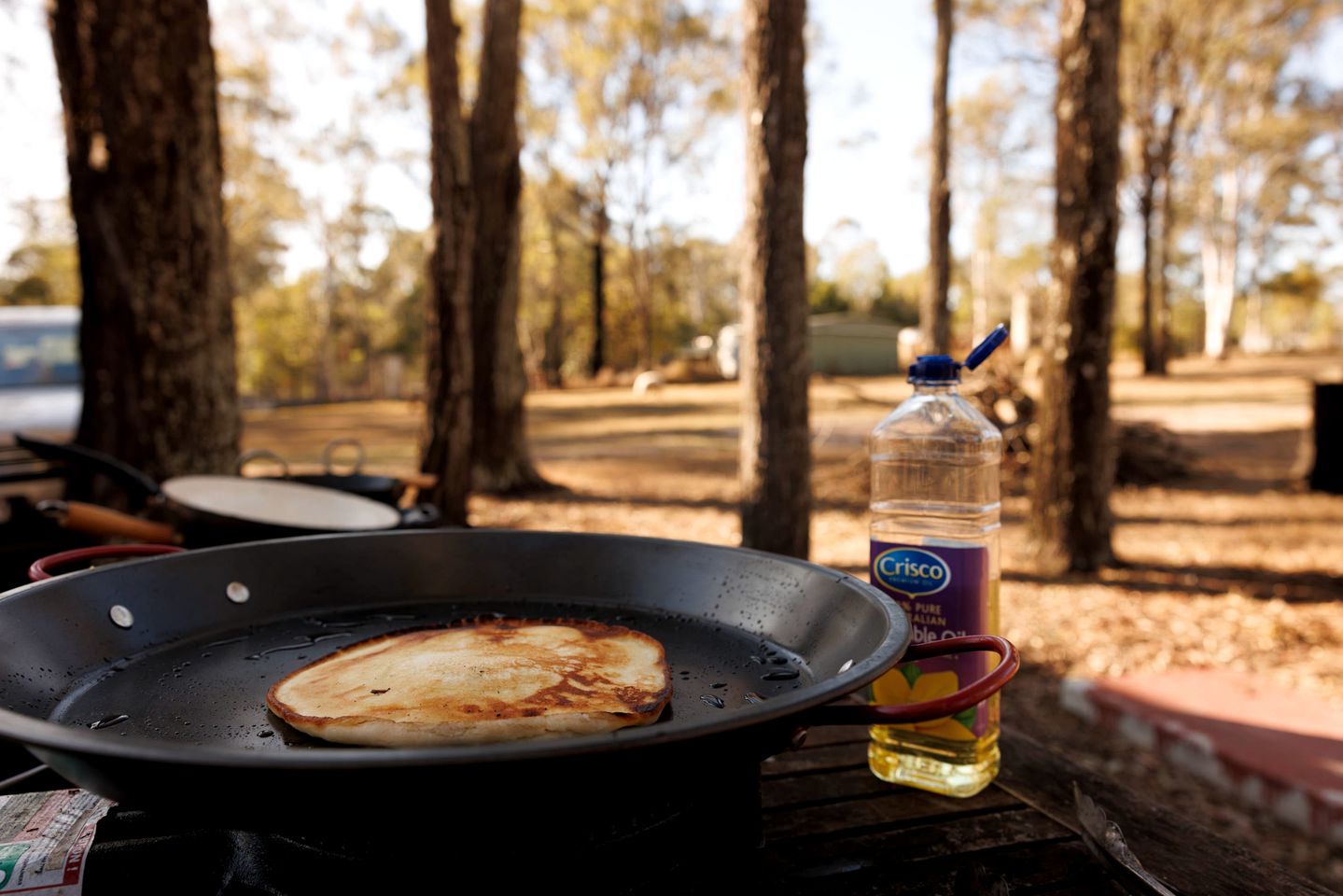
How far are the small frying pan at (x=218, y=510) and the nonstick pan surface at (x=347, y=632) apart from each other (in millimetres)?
550

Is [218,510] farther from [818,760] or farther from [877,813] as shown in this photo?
[877,813]

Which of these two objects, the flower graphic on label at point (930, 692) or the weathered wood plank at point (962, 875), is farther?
the flower graphic on label at point (930, 692)

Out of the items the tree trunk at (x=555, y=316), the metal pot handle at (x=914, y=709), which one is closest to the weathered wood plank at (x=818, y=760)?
the metal pot handle at (x=914, y=709)

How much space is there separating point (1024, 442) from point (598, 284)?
65.6ft

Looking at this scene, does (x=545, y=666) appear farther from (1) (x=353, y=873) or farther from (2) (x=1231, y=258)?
(2) (x=1231, y=258)

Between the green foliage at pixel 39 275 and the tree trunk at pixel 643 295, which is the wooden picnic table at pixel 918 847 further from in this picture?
the green foliage at pixel 39 275

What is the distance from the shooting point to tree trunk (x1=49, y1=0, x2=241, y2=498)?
3.08 m

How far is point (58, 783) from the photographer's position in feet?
3.77

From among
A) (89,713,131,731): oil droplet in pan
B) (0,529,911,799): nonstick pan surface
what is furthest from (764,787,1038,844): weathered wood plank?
(89,713,131,731): oil droplet in pan

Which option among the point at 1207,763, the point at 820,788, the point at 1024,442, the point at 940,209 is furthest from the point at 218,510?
the point at 940,209

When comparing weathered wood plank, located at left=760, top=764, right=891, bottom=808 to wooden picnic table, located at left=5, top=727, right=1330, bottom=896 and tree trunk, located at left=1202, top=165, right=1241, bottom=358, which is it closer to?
wooden picnic table, located at left=5, top=727, right=1330, bottom=896

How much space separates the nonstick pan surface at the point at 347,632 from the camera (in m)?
0.59

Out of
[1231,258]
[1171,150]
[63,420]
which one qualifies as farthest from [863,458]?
[1231,258]

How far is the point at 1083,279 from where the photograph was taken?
190 inches
